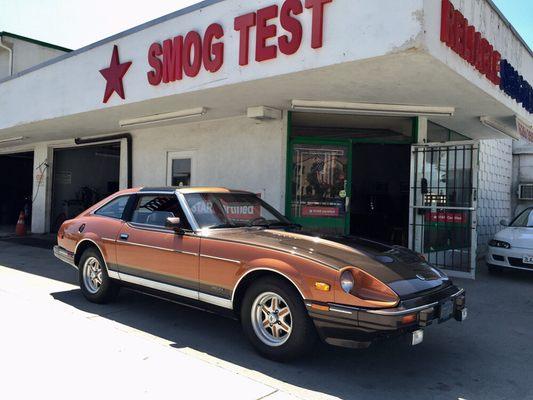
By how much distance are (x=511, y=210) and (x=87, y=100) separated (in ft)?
42.8

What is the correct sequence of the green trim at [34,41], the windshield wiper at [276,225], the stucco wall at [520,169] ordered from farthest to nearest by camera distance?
the green trim at [34,41] → the stucco wall at [520,169] → the windshield wiper at [276,225]

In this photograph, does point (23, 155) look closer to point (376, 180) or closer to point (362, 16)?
point (376, 180)

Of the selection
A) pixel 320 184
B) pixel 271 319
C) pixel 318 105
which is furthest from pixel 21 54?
pixel 271 319

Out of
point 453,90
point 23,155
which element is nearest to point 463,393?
point 453,90

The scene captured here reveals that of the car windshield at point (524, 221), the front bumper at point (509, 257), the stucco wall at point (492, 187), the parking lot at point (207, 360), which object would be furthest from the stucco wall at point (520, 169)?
the parking lot at point (207, 360)

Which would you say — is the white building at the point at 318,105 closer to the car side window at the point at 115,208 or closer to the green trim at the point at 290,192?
the green trim at the point at 290,192

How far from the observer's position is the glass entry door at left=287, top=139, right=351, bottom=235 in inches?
337

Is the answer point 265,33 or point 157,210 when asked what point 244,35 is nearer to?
point 265,33

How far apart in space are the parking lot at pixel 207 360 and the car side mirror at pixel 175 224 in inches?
40.7

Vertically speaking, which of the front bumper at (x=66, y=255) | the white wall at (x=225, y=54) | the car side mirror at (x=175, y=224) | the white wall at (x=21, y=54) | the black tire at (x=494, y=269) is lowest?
the black tire at (x=494, y=269)

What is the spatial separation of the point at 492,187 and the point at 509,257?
5166 millimetres

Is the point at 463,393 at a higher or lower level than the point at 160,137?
lower

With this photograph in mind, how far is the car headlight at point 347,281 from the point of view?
3.64m

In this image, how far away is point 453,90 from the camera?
6414 millimetres
